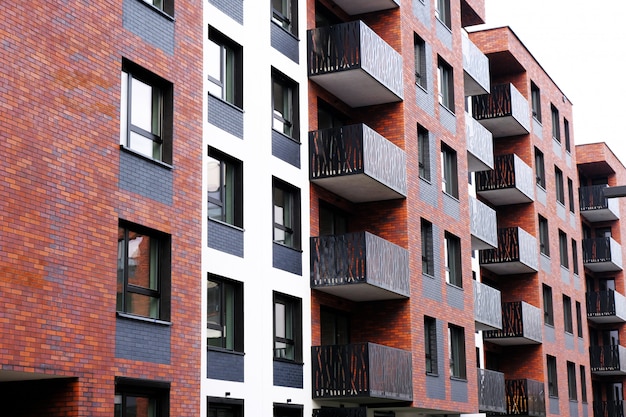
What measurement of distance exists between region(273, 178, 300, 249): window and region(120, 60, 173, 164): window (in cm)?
508

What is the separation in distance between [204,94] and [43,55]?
4.99 metres

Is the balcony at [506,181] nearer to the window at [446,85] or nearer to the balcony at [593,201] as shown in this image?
the window at [446,85]

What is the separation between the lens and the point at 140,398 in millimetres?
18562

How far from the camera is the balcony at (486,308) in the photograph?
34.3 metres

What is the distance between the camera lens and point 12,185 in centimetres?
1578

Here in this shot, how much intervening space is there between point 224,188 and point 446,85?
13.4 m

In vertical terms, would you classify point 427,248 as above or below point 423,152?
below

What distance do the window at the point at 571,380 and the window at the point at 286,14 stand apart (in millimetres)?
24797

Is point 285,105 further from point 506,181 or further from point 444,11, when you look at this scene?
point 506,181

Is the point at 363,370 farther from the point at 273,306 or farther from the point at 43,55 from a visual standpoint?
the point at 43,55

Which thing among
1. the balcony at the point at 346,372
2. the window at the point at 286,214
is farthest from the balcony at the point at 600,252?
the window at the point at 286,214

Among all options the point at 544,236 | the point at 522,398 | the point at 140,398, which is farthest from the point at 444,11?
the point at 140,398

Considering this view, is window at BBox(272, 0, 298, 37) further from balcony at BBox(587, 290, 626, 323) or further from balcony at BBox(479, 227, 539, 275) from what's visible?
balcony at BBox(587, 290, 626, 323)

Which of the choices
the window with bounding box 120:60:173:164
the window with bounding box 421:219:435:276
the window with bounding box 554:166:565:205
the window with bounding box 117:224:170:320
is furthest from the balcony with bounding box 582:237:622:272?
the window with bounding box 117:224:170:320
